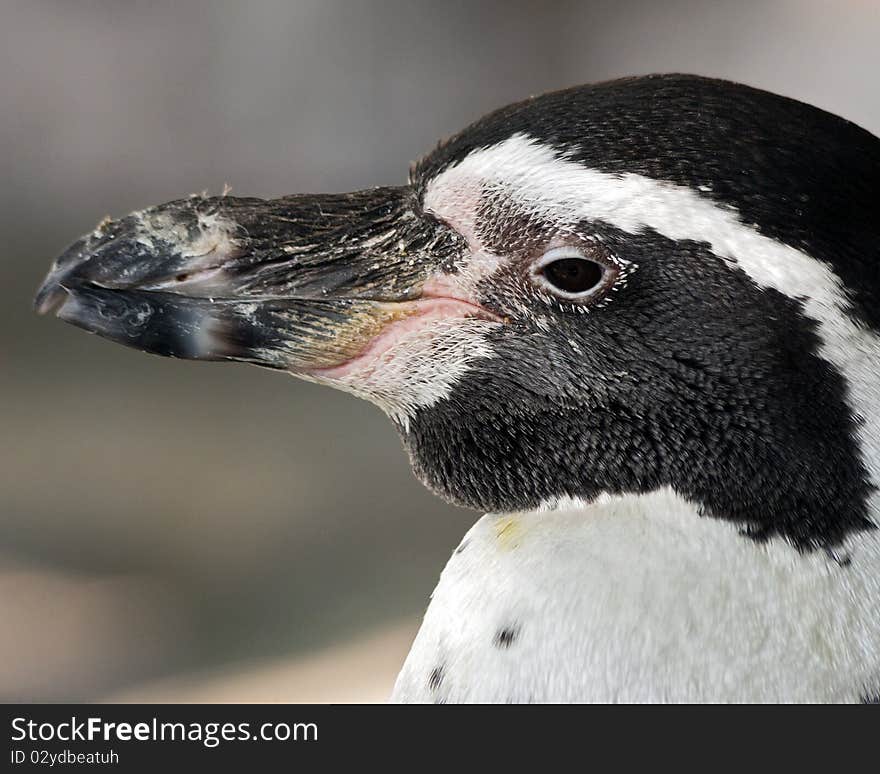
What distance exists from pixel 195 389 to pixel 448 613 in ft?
11.6

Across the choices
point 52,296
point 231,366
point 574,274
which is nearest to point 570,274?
point 574,274

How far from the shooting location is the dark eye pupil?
106 centimetres

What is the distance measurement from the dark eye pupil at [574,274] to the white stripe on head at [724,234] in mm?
37

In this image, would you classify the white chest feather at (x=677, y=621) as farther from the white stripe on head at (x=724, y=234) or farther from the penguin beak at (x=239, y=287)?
the penguin beak at (x=239, y=287)

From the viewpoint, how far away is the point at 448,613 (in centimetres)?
113

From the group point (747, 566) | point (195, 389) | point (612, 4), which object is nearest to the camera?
point (747, 566)

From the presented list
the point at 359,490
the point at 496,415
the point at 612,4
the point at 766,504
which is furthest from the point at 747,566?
the point at 612,4

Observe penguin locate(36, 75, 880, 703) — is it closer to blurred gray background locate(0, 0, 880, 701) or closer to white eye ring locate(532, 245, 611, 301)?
white eye ring locate(532, 245, 611, 301)

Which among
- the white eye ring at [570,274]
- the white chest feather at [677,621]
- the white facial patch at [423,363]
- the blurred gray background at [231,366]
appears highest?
the white eye ring at [570,274]

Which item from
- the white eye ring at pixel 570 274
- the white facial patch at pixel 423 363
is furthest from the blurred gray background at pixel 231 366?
the white eye ring at pixel 570 274

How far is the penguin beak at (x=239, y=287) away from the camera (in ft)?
3.71

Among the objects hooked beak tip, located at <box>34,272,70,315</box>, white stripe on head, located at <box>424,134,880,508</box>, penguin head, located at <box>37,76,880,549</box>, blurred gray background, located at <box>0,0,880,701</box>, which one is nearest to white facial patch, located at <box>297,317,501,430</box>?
penguin head, located at <box>37,76,880,549</box>

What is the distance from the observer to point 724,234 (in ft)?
3.25

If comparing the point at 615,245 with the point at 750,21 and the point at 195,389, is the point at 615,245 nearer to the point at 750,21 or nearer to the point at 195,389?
the point at 195,389
